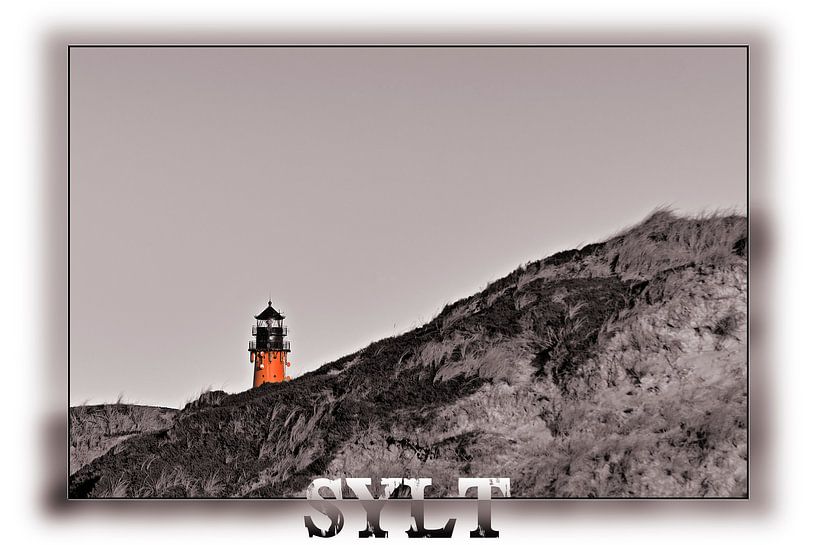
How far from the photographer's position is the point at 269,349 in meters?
16.6

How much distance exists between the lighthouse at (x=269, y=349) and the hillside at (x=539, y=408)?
2156mm

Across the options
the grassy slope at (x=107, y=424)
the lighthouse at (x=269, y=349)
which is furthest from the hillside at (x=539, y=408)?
the lighthouse at (x=269, y=349)

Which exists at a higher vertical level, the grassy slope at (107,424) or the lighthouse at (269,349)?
the lighthouse at (269,349)

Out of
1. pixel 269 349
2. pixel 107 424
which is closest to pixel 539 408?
pixel 269 349

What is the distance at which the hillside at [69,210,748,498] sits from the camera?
11.4 metres

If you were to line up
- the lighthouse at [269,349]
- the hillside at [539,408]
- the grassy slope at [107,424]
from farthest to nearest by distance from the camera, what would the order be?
1. the lighthouse at [269,349]
2. the grassy slope at [107,424]
3. the hillside at [539,408]

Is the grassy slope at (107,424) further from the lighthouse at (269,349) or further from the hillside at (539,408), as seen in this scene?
the lighthouse at (269,349)

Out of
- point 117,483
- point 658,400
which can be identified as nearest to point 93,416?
point 117,483

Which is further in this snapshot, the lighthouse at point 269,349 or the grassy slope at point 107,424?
the lighthouse at point 269,349

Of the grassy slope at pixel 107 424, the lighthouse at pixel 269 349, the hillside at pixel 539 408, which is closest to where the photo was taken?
the hillside at pixel 539 408

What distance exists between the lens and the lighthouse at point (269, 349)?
1606 cm

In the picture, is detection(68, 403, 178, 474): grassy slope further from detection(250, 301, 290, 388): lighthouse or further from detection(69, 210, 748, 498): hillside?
detection(250, 301, 290, 388): lighthouse

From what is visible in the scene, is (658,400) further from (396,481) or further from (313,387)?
(313,387)

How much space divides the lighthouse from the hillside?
216cm
